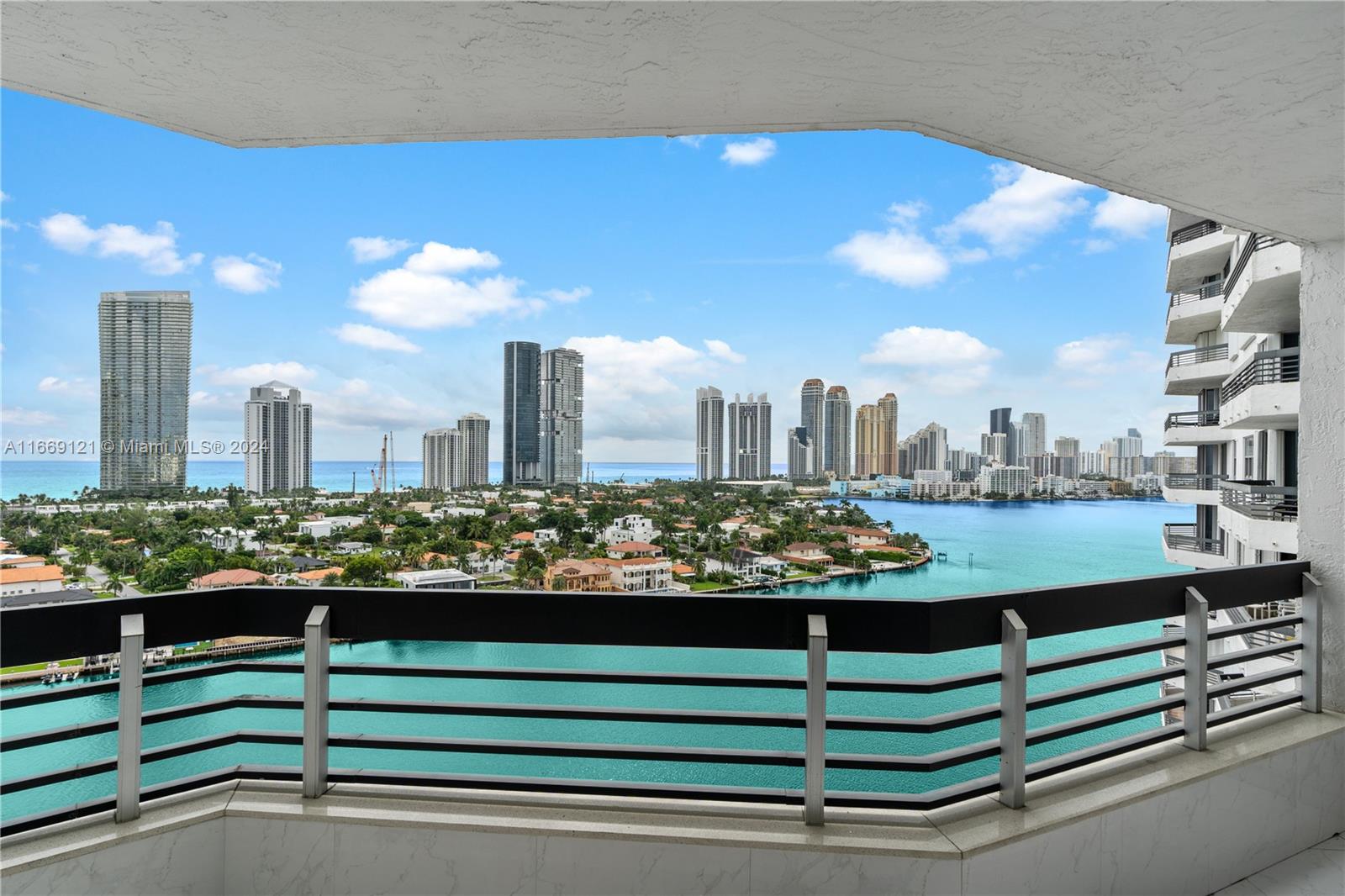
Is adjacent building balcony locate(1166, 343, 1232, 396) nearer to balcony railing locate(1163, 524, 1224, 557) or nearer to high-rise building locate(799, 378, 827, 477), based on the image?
balcony railing locate(1163, 524, 1224, 557)

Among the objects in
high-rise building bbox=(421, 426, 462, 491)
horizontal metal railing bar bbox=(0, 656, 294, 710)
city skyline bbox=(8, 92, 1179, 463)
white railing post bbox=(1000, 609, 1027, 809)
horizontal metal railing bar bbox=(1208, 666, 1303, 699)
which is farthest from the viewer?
city skyline bbox=(8, 92, 1179, 463)

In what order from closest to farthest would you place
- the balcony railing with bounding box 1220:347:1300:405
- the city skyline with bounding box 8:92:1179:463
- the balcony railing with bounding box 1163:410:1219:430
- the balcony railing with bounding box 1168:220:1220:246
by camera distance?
the balcony railing with bounding box 1220:347:1300:405 < the balcony railing with bounding box 1168:220:1220:246 < the balcony railing with bounding box 1163:410:1219:430 < the city skyline with bounding box 8:92:1179:463

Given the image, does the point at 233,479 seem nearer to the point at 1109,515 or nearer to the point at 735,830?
the point at 735,830

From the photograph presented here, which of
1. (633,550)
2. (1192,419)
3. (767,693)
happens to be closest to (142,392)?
(633,550)

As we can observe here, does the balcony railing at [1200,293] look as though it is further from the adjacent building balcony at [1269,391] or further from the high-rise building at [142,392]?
the high-rise building at [142,392]

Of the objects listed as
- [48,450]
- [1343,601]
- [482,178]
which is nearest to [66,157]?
[482,178]

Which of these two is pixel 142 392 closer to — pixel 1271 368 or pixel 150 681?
pixel 150 681

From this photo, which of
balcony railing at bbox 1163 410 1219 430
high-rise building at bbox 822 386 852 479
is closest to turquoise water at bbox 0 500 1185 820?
high-rise building at bbox 822 386 852 479

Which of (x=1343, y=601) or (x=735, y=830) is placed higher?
(x=1343, y=601)
